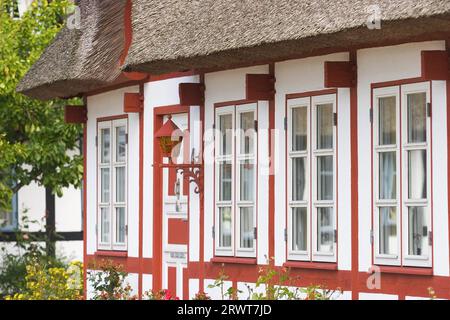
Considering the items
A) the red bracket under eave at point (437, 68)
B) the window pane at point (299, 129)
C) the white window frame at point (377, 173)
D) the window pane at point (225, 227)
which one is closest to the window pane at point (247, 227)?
A: the window pane at point (225, 227)

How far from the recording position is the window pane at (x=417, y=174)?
41.6ft

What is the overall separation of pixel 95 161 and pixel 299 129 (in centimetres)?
513

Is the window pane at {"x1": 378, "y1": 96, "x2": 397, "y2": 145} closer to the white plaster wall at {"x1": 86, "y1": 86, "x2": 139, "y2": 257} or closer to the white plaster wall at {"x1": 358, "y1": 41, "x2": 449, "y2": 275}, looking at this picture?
the white plaster wall at {"x1": 358, "y1": 41, "x2": 449, "y2": 275}

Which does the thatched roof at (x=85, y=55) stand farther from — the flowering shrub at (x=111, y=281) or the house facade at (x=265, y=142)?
the flowering shrub at (x=111, y=281)

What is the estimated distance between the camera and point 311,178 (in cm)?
1420

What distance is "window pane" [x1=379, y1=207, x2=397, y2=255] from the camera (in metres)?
13.0

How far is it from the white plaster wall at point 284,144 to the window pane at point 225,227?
982 millimetres

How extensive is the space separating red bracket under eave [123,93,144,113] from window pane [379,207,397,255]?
17.0ft

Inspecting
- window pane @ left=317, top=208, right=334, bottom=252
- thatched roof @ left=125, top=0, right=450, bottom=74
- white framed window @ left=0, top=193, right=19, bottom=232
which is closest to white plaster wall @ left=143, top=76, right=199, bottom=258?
thatched roof @ left=125, top=0, right=450, bottom=74

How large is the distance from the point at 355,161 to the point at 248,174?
2053mm

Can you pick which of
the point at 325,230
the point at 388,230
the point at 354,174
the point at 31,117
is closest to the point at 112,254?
the point at 325,230

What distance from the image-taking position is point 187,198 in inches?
650

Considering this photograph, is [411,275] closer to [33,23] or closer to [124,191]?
[124,191]
